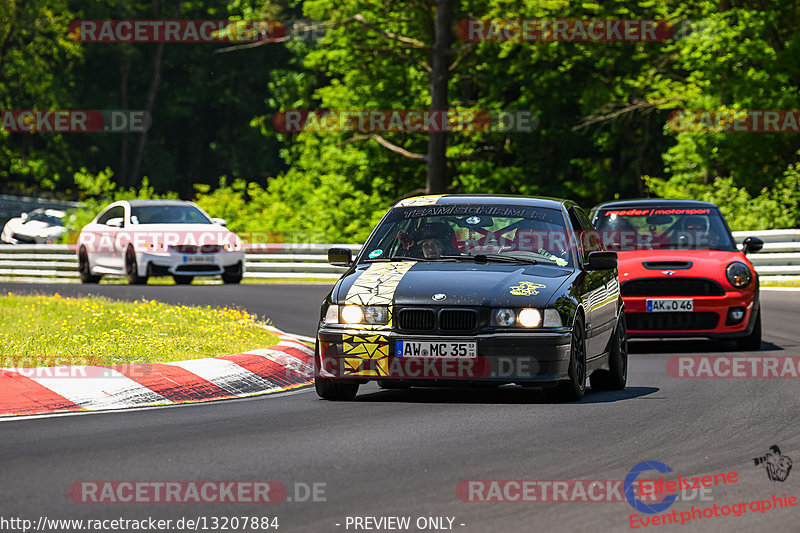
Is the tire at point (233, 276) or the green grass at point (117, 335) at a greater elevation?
the green grass at point (117, 335)

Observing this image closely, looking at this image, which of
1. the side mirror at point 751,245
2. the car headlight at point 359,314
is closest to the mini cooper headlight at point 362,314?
the car headlight at point 359,314

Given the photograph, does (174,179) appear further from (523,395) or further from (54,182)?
(523,395)

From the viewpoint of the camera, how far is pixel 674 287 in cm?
1462

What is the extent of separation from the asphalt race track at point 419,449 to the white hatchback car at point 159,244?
16.0 meters

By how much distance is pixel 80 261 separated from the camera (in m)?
29.3

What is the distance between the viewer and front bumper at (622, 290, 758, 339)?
1452 centimetres

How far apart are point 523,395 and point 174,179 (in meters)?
68.4

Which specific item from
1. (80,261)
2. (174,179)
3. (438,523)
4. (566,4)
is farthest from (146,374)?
(174,179)

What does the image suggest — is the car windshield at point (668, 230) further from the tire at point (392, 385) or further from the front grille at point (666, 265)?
the tire at point (392, 385)

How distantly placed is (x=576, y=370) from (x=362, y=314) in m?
1.60

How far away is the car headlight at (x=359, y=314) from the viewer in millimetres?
9750

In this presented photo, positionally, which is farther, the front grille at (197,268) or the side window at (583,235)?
the front grille at (197,268)

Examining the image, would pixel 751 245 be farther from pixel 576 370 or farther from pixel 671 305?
pixel 576 370

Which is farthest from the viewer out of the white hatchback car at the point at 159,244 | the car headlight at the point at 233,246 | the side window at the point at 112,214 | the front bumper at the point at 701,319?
the side window at the point at 112,214
